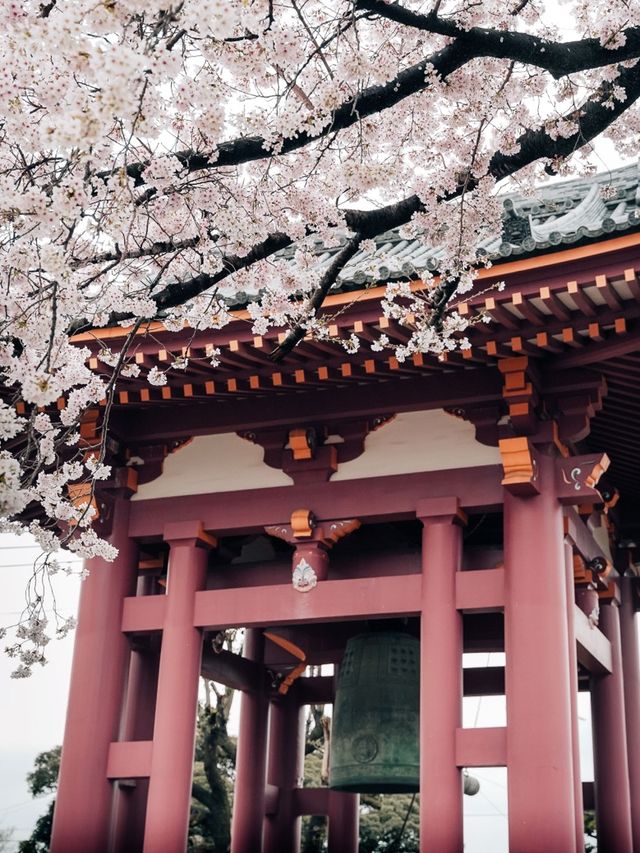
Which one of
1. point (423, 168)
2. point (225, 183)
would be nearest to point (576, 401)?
point (423, 168)

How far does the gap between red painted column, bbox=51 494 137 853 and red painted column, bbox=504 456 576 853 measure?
8.30 ft

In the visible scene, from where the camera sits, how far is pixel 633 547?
8328 mm

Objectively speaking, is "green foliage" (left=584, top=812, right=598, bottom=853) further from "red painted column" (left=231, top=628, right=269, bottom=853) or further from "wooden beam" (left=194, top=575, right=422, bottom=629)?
"wooden beam" (left=194, top=575, right=422, bottom=629)

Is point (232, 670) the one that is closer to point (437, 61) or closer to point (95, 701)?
point (95, 701)

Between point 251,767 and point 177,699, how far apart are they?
8.36ft

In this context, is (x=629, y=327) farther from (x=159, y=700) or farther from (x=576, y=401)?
(x=159, y=700)

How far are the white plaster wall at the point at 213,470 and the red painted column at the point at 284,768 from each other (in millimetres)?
3052

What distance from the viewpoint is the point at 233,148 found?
3.37 metres

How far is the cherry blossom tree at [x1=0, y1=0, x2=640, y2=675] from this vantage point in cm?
276

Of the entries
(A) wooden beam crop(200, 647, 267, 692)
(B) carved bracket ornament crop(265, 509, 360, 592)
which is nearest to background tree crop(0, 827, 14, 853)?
(A) wooden beam crop(200, 647, 267, 692)

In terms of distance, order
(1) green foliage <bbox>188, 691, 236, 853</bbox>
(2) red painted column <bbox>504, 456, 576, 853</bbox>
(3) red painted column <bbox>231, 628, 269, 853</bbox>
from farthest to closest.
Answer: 1. (1) green foliage <bbox>188, 691, 236, 853</bbox>
2. (3) red painted column <bbox>231, 628, 269, 853</bbox>
3. (2) red painted column <bbox>504, 456, 576, 853</bbox>

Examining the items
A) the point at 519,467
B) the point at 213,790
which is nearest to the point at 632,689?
the point at 519,467

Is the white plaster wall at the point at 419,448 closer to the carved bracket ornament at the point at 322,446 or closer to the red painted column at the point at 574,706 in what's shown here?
the carved bracket ornament at the point at 322,446

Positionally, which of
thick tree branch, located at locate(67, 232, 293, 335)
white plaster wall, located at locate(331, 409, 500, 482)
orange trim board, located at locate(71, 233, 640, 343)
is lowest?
thick tree branch, located at locate(67, 232, 293, 335)
